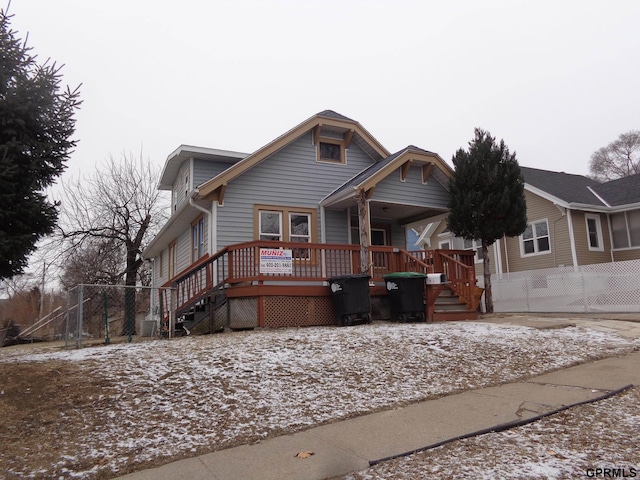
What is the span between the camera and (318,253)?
1267 centimetres

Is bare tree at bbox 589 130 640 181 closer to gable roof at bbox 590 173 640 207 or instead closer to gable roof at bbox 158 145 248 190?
gable roof at bbox 590 173 640 207

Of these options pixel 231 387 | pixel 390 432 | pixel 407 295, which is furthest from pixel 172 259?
pixel 390 432

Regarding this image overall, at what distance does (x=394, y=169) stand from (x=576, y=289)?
860 centimetres

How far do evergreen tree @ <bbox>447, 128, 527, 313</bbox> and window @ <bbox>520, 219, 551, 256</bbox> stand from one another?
8.22 m

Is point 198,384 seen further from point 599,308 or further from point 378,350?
point 599,308

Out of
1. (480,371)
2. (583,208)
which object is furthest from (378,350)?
(583,208)

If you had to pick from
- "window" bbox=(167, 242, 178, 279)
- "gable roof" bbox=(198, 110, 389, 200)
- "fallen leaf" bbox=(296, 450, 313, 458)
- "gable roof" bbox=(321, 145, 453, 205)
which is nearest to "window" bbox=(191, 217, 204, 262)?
"gable roof" bbox=(198, 110, 389, 200)

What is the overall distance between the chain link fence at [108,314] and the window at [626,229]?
18922 mm

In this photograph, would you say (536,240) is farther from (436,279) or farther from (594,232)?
(436,279)

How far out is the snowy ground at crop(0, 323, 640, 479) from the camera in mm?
4172

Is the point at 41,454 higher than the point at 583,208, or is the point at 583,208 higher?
the point at 583,208

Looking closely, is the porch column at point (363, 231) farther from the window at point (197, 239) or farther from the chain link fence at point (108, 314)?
the window at point (197, 239)

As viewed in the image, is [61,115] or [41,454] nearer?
[41,454]

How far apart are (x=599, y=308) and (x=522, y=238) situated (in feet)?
20.4
